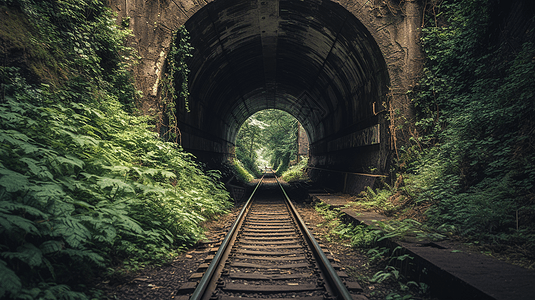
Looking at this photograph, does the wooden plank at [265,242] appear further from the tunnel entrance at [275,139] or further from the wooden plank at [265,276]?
the tunnel entrance at [275,139]

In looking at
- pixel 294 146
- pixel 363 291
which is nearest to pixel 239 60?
pixel 363 291

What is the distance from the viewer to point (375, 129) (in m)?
7.86

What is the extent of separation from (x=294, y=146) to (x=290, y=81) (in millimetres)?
15284

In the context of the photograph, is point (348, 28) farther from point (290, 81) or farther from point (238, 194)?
point (238, 194)

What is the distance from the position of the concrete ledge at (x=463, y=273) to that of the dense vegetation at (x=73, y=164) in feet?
10.3

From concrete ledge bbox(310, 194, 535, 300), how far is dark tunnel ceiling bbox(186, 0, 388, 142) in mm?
5094

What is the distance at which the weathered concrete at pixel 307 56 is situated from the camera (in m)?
6.86

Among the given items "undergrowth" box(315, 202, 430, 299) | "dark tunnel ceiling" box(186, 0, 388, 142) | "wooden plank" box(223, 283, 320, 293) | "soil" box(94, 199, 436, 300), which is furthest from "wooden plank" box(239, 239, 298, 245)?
"dark tunnel ceiling" box(186, 0, 388, 142)

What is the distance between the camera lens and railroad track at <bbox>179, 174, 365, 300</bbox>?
2941 mm

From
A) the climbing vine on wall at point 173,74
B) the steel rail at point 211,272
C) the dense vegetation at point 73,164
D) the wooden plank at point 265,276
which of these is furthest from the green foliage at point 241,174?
the wooden plank at point 265,276

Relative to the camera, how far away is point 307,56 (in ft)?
34.7

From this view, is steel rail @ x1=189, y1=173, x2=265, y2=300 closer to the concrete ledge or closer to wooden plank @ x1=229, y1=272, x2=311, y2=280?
wooden plank @ x1=229, y1=272, x2=311, y2=280

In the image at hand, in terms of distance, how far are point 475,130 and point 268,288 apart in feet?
16.0

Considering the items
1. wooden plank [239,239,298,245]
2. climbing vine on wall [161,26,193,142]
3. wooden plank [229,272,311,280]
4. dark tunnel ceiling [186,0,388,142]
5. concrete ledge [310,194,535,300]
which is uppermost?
dark tunnel ceiling [186,0,388,142]
